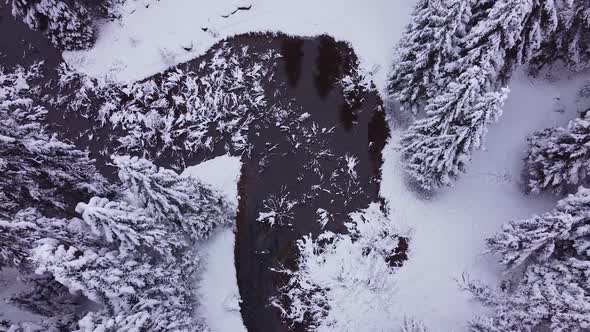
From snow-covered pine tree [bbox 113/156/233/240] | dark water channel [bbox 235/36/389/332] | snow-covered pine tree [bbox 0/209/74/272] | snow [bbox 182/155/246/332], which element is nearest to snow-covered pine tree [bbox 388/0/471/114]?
dark water channel [bbox 235/36/389/332]

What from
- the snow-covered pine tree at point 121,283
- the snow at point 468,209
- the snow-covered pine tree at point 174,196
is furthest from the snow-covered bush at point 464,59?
the snow-covered pine tree at point 121,283

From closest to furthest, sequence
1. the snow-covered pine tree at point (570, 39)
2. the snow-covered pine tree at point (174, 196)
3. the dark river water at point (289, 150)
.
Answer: the snow-covered pine tree at point (174, 196)
the snow-covered pine tree at point (570, 39)
the dark river water at point (289, 150)

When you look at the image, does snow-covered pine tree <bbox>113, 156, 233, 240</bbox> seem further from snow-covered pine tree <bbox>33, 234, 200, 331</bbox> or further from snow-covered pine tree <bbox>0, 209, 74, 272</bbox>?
snow-covered pine tree <bbox>0, 209, 74, 272</bbox>

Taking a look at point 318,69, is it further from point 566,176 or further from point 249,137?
point 566,176

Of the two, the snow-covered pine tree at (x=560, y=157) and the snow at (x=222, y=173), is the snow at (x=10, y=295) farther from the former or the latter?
the snow-covered pine tree at (x=560, y=157)

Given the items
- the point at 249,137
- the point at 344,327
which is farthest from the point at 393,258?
the point at 249,137

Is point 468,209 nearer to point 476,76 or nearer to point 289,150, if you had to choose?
point 476,76
